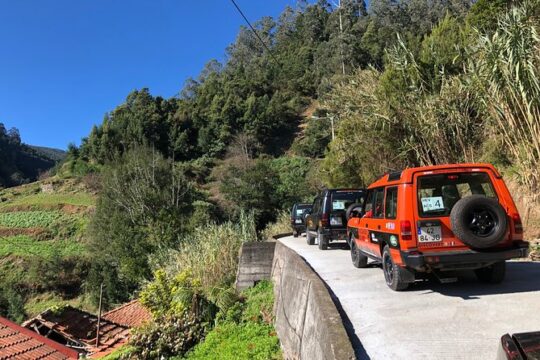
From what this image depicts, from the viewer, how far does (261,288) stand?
12750 millimetres

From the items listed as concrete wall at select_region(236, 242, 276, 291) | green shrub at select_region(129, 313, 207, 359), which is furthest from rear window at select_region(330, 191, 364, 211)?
green shrub at select_region(129, 313, 207, 359)

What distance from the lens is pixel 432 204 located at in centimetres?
702

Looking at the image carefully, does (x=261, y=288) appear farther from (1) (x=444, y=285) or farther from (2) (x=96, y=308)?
(2) (x=96, y=308)

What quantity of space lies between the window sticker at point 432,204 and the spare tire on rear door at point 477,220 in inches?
11.4

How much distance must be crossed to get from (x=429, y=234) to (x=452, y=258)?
0.45m

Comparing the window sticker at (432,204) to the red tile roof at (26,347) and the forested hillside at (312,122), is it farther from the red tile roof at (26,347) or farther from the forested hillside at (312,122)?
the red tile roof at (26,347)

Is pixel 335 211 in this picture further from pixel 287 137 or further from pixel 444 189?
pixel 287 137

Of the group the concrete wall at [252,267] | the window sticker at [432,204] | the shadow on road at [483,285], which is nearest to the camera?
the window sticker at [432,204]

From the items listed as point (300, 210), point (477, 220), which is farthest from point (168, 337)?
point (300, 210)

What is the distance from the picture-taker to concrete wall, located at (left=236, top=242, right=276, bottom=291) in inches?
527

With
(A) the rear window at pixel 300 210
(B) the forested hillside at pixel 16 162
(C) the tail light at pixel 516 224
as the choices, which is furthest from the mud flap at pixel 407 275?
(B) the forested hillside at pixel 16 162

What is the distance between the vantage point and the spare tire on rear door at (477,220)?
667cm

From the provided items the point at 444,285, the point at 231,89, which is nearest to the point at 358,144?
the point at 444,285

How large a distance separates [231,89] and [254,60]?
1896cm
